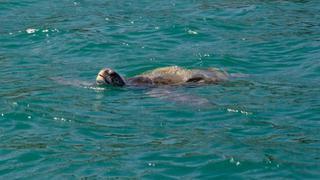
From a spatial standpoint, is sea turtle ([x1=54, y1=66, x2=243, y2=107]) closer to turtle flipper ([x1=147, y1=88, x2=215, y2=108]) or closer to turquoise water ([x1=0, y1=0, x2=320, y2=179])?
turtle flipper ([x1=147, y1=88, x2=215, y2=108])

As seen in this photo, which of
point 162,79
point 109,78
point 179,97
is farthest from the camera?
point 162,79

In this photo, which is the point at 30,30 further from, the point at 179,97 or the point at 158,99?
the point at 179,97

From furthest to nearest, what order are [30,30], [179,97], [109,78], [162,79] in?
[30,30] < [162,79] < [109,78] < [179,97]

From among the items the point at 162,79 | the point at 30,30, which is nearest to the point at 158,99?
the point at 162,79

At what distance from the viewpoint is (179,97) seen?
12203 mm

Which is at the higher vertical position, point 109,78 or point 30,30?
point 109,78

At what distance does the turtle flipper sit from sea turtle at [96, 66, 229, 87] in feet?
1.09

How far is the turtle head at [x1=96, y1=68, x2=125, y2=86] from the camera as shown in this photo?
12828 mm

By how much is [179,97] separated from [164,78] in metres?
1.06

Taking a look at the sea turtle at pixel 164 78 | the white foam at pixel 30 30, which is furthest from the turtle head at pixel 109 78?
the white foam at pixel 30 30

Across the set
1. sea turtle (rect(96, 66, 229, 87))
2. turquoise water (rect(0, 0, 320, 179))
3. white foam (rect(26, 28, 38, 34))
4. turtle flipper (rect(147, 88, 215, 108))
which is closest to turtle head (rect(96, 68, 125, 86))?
sea turtle (rect(96, 66, 229, 87))

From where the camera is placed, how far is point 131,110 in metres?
11.6

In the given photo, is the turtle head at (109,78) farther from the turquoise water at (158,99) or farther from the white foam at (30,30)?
the white foam at (30,30)

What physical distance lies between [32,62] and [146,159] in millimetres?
5727
